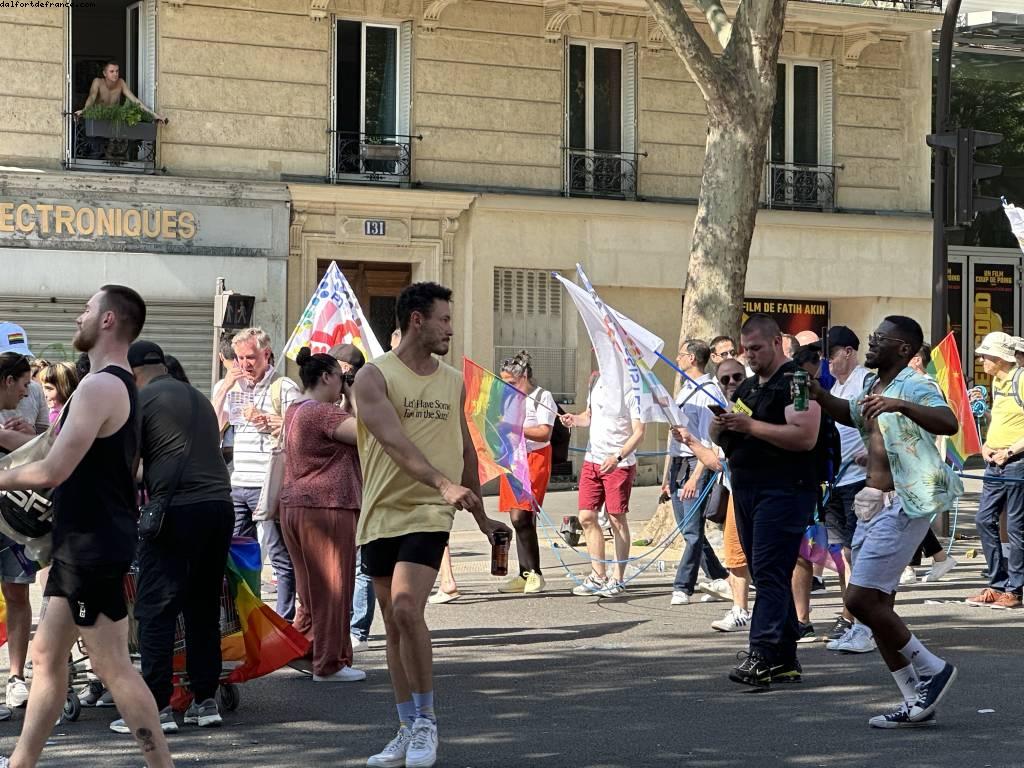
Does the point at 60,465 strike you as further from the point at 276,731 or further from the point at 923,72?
the point at 923,72

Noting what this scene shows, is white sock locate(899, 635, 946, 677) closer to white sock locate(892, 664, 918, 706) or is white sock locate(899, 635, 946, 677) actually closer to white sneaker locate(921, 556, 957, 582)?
white sock locate(892, 664, 918, 706)

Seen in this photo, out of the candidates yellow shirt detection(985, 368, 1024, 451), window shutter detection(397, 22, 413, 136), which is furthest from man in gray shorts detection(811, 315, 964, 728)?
window shutter detection(397, 22, 413, 136)

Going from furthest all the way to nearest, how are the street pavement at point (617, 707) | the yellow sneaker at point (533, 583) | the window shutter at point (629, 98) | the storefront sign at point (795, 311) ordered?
1. the storefront sign at point (795, 311)
2. the window shutter at point (629, 98)
3. the yellow sneaker at point (533, 583)
4. the street pavement at point (617, 707)

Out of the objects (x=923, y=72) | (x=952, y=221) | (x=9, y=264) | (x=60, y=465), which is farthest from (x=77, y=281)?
(x=60, y=465)

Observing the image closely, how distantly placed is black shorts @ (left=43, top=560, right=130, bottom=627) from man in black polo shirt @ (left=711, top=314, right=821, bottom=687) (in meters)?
3.48

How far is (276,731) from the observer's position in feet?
24.5

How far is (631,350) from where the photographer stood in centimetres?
1161

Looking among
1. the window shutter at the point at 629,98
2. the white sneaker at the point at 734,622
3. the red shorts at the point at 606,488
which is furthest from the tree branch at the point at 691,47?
the window shutter at the point at 629,98

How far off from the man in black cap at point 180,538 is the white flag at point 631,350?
4401mm

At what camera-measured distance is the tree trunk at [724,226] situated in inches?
622

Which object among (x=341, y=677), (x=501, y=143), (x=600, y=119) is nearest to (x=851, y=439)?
(x=341, y=677)

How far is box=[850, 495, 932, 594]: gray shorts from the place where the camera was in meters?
7.47

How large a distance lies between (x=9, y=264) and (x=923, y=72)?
45.4 feet

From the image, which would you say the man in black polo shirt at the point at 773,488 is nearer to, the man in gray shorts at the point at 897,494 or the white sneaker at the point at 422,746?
the man in gray shorts at the point at 897,494
